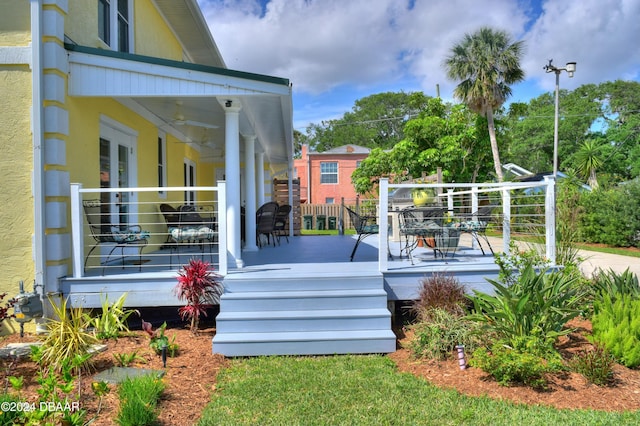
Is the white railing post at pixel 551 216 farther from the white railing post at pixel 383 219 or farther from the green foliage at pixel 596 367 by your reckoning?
the white railing post at pixel 383 219

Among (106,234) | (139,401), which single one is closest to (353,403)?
(139,401)

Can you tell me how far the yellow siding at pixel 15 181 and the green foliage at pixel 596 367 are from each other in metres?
5.79

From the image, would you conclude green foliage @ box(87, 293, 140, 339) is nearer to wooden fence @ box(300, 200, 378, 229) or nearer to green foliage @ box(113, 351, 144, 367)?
green foliage @ box(113, 351, 144, 367)

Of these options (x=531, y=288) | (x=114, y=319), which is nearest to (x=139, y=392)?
(x=114, y=319)

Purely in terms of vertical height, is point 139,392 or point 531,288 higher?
point 531,288

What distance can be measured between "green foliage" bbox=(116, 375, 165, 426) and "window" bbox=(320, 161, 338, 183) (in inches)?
1171

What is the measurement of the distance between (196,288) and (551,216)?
177 inches

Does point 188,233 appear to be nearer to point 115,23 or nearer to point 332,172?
point 115,23

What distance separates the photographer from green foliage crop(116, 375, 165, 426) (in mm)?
2934

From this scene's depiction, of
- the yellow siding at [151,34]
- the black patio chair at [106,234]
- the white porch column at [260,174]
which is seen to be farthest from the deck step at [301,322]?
the white porch column at [260,174]

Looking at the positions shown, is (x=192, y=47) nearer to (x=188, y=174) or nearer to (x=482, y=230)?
(x=188, y=174)

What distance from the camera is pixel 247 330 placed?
15.6 feet

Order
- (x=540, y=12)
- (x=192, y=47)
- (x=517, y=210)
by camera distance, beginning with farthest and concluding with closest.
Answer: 1. (x=540, y=12)
2. (x=517, y=210)
3. (x=192, y=47)

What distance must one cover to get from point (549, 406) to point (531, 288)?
3.98ft
